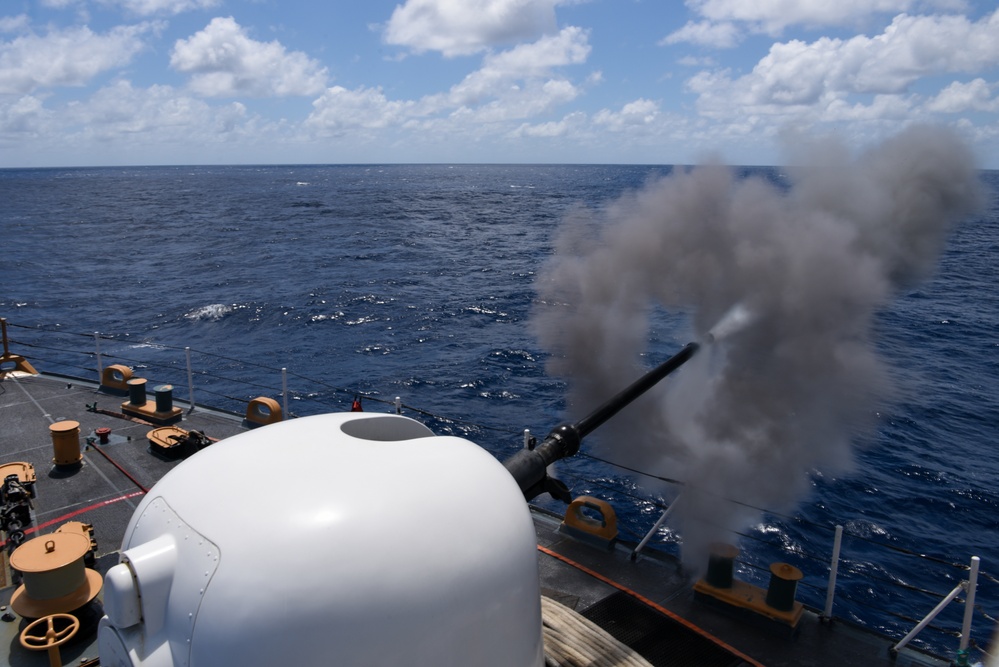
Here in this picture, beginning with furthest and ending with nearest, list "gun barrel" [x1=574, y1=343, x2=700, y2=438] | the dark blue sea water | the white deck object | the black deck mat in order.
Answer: the dark blue sea water → "gun barrel" [x1=574, y1=343, x2=700, y2=438] → the black deck mat → the white deck object

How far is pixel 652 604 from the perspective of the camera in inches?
318

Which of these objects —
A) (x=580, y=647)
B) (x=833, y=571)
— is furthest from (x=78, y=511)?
(x=833, y=571)

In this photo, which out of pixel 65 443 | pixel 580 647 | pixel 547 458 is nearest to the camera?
pixel 580 647

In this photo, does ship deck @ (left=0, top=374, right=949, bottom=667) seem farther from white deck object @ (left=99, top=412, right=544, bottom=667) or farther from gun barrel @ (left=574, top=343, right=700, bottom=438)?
white deck object @ (left=99, top=412, right=544, bottom=667)

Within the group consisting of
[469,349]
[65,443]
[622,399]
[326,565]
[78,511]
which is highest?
[326,565]

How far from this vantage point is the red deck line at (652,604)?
7.31 metres

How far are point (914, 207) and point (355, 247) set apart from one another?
5546 centimetres

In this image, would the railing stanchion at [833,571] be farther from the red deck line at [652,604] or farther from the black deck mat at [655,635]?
the black deck mat at [655,635]

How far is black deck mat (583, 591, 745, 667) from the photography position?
23.6 feet

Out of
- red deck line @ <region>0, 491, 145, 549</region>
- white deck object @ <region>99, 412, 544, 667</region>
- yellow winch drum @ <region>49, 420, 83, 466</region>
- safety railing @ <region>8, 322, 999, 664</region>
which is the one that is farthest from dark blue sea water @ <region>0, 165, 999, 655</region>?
white deck object @ <region>99, 412, 544, 667</region>

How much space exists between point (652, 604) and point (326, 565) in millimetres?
5196

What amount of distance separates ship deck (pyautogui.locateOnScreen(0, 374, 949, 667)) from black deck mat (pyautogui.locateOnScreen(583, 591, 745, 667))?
1 cm

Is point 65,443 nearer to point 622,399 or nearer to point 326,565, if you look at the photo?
point 622,399

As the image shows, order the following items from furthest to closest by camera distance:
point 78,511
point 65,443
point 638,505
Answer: point 638,505 < point 65,443 < point 78,511
